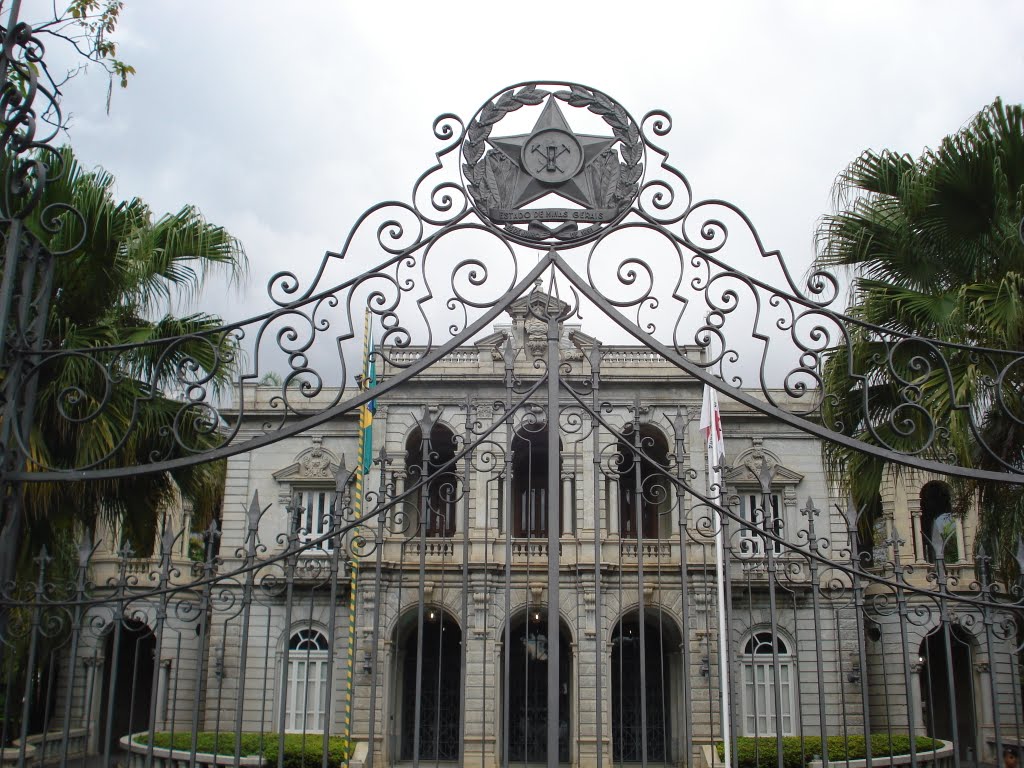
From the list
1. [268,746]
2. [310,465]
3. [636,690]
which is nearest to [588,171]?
[268,746]

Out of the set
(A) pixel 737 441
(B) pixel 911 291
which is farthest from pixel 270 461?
(B) pixel 911 291

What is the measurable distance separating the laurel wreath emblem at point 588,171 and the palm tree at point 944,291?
341 cm

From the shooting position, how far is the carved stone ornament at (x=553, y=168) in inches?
229

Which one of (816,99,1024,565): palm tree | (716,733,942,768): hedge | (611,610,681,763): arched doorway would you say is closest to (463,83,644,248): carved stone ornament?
(816,99,1024,565): palm tree

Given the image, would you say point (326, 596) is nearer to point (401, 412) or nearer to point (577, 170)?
point (401, 412)

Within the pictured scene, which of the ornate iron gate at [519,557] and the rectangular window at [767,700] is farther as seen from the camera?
the rectangular window at [767,700]

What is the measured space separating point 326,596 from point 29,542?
41.0 feet

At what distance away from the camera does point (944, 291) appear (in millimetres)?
9195

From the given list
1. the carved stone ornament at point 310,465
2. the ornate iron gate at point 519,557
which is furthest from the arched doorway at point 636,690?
the carved stone ornament at point 310,465

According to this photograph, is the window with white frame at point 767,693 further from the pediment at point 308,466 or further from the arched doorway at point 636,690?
the pediment at point 308,466

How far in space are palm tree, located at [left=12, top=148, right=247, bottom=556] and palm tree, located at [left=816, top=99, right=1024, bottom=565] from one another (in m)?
6.19

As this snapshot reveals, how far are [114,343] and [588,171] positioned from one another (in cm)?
528

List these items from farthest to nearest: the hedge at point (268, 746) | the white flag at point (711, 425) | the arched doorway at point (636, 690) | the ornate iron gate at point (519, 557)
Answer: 1. the arched doorway at point (636, 690)
2. the white flag at point (711, 425)
3. the hedge at point (268, 746)
4. the ornate iron gate at point (519, 557)

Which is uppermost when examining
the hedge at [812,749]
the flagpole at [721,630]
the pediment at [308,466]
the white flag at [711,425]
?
the pediment at [308,466]
